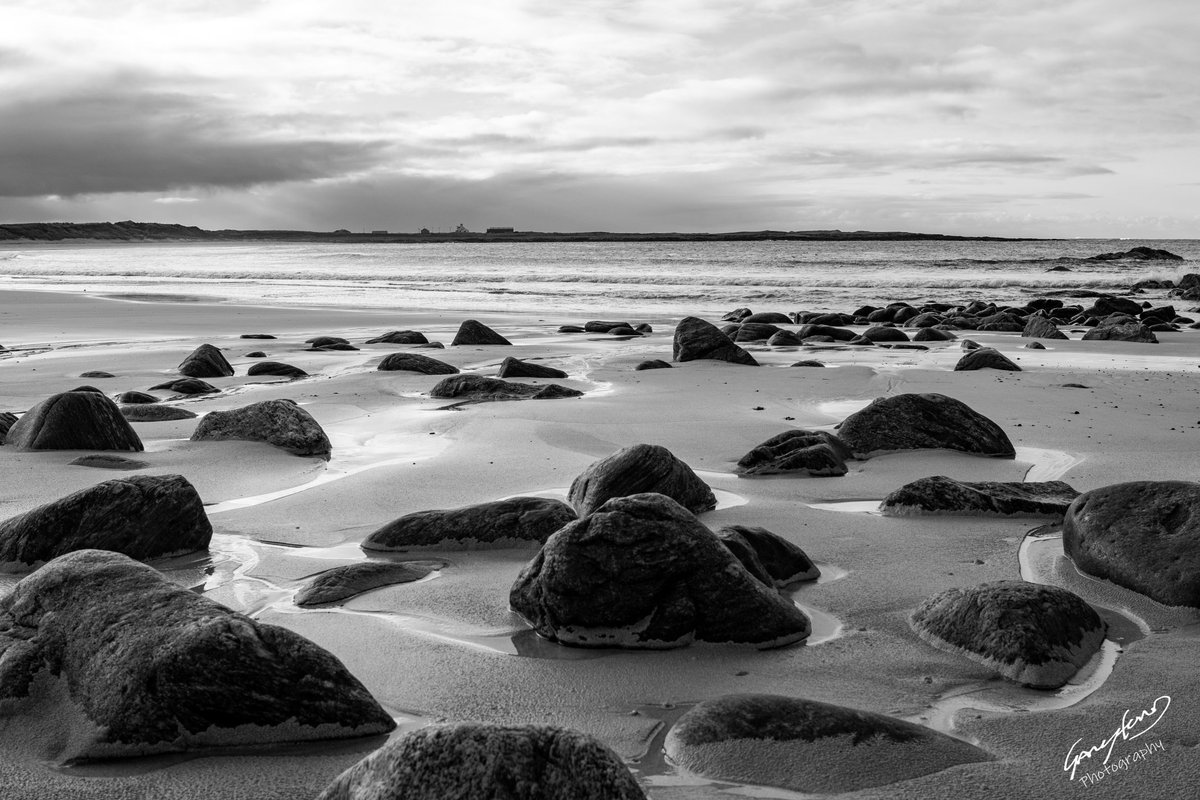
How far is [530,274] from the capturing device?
129 feet

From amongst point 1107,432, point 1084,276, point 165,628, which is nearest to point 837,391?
point 1107,432

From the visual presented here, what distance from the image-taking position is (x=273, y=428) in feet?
20.4

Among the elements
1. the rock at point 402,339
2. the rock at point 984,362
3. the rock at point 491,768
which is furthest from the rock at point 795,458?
the rock at point 402,339

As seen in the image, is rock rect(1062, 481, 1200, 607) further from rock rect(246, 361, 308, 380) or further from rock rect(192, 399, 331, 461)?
rock rect(246, 361, 308, 380)

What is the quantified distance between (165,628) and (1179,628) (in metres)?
2.99

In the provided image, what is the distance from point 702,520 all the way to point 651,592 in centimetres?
146

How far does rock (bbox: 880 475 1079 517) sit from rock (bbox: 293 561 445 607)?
2.18 m

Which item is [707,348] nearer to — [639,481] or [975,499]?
[975,499]

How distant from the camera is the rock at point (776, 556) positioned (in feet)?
12.5

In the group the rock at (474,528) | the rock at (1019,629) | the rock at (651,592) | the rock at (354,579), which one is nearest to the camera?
the rock at (1019,629)

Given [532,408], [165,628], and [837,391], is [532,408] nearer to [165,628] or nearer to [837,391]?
[837,391]
